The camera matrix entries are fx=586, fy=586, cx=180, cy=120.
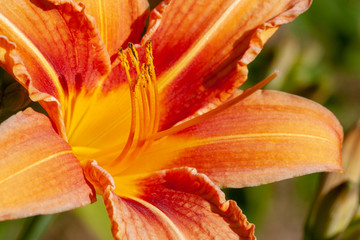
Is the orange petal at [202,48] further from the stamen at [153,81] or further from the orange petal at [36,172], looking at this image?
the orange petal at [36,172]

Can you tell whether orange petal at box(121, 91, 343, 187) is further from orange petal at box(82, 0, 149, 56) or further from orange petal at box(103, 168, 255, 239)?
orange petal at box(82, 0, 149, 56)

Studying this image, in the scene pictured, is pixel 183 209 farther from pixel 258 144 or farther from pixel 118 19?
pixel 118 19

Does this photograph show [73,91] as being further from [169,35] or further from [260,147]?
[260,147]

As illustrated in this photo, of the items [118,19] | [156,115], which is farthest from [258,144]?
[118,19]

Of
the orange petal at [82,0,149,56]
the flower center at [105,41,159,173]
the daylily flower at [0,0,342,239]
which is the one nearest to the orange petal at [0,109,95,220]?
the daylily flower at [0,0,342,239]

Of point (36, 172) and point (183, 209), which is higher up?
point (36, 172)

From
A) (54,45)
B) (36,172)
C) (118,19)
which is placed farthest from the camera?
(118,19)

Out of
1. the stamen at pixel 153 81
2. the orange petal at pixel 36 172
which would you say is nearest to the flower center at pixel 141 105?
the stamen at pixel 153 81
